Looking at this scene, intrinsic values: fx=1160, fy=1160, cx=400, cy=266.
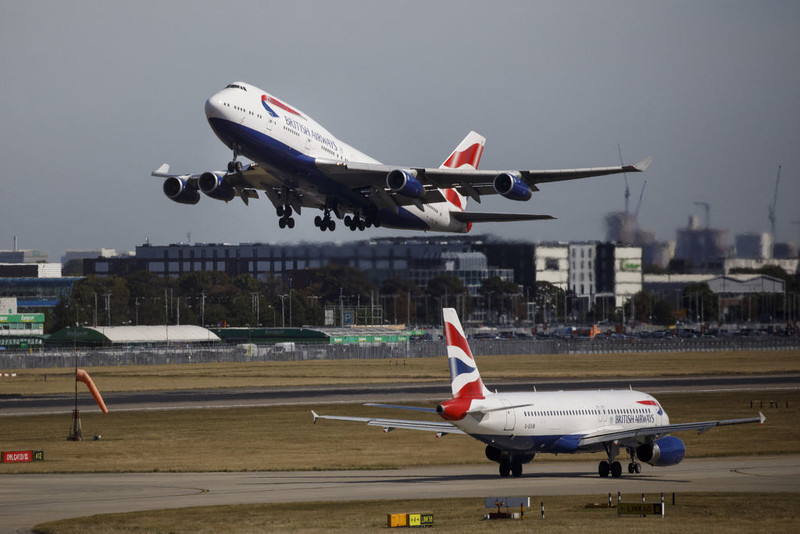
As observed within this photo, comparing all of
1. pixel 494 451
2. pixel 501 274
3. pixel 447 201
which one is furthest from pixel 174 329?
pixel 494 451

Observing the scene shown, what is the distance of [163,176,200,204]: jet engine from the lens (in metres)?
66.4

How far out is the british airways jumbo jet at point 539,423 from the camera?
4575 centimetres

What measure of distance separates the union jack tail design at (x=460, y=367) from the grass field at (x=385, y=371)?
181 ft

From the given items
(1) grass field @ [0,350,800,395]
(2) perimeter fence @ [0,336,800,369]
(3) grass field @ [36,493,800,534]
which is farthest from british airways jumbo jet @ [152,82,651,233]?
(2) perimeter fence @ [0,336,800,369]

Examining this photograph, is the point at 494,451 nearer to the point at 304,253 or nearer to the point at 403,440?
the point at 403,440

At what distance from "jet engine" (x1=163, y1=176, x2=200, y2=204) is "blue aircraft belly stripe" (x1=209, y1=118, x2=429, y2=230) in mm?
7821

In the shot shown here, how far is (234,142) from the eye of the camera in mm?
58688

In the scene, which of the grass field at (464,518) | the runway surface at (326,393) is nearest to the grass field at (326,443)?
the grass field at (464,518)

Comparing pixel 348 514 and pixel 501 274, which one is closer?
pixel 348 514

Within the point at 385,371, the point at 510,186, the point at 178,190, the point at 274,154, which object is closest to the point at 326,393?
the point at 178,190

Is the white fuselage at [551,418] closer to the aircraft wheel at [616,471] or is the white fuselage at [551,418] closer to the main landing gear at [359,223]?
the aircraft wheel at [616,471]

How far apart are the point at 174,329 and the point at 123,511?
12748 centimetres

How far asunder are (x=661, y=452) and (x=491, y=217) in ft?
85.7

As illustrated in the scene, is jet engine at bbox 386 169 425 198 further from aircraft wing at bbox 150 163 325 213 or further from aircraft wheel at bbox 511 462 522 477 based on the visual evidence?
aircraft wheel at bbox 511 462 522 477
